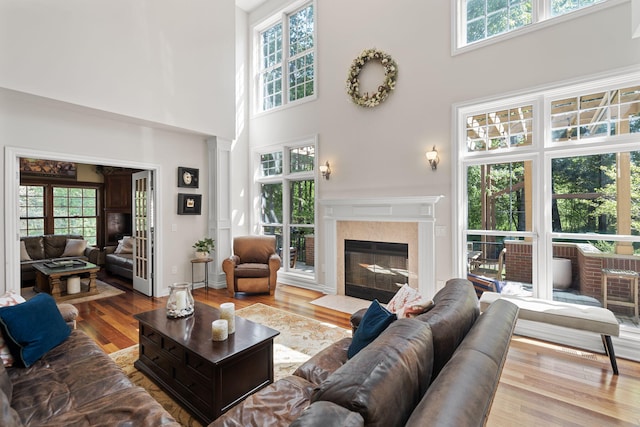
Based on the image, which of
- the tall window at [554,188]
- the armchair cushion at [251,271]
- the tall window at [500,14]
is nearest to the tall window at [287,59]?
the tall window at [500,14]

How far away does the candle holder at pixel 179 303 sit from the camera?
101 inches

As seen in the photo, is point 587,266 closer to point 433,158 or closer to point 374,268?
point 433,158

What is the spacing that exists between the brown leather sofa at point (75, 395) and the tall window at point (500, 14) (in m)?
4.71

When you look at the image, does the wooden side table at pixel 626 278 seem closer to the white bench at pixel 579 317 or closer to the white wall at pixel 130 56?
the white bench at pixel 579 317

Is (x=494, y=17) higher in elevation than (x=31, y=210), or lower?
higher

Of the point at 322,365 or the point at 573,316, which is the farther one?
the point at 573,316

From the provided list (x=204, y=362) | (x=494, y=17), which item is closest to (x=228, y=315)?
(x=204, y=362)

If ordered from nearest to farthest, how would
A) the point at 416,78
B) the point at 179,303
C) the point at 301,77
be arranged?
the point at 179,303 → the point at 416,78 → the point at 301,77

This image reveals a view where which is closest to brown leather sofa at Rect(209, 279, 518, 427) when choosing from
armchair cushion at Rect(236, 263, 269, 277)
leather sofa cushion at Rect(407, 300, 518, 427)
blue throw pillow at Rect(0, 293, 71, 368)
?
leather sofa cushion at Rect(407, 300, 518, 427)

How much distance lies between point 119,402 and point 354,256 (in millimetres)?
3631

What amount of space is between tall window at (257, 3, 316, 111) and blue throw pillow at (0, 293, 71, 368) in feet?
15.2

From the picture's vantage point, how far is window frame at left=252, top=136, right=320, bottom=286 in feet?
17.2

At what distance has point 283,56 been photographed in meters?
5.84

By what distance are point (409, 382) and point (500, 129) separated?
3.57 meters
